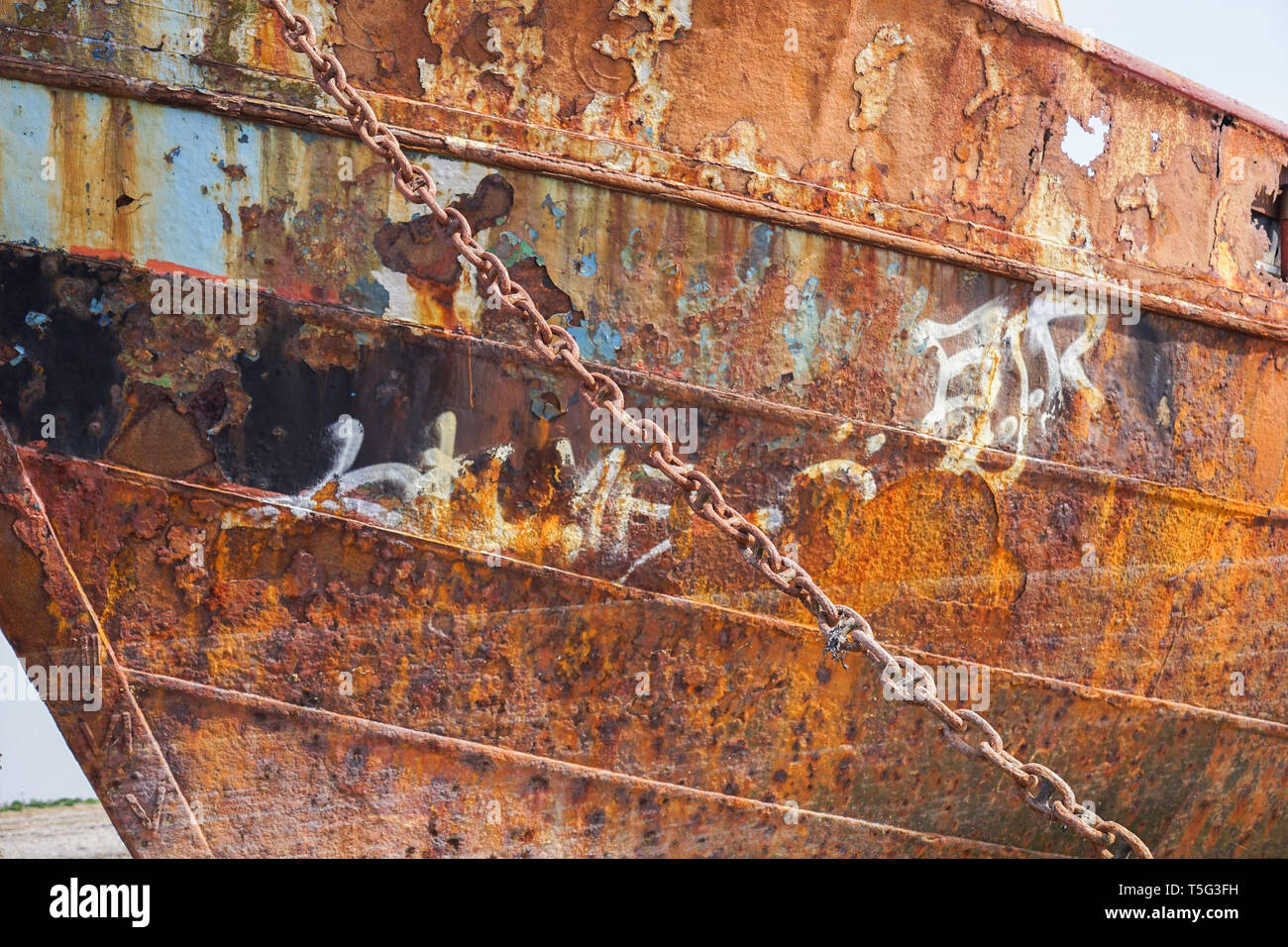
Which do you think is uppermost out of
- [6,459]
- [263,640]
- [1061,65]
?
[1061,65]

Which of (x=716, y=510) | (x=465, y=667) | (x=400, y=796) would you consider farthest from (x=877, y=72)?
(x=400, y=796)

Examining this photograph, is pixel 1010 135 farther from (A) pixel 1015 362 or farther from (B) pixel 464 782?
(B) pixel 464 782

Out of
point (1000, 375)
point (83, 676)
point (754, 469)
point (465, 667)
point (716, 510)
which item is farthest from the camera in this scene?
point (1000, 375)

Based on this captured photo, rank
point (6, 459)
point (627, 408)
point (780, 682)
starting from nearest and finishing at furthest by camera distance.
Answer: point (6, 459), point (627, 408), point (780, 682)

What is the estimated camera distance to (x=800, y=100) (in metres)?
3.10

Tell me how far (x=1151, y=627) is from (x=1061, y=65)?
1856mm

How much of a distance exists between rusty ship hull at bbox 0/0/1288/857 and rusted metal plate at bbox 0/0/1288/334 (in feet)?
0.04

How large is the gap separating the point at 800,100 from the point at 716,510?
127cm

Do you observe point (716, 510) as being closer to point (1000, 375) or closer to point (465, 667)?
point (465, 667)

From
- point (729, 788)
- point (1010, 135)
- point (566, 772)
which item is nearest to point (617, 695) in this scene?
point (566, 772)

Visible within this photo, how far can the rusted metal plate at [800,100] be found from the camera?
9.20ft

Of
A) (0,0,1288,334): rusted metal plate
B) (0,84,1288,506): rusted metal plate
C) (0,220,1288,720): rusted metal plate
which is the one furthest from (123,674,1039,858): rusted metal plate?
(0,0,1288,334): rusted metal plate

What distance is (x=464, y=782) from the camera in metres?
3.07

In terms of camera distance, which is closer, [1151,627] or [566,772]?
[566,772]
